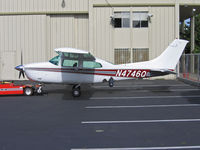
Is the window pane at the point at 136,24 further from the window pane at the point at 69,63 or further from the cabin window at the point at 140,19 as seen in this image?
the window pane at the point at 69,63

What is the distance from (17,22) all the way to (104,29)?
672cm

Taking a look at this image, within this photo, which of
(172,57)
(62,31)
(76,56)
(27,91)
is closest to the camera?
(76,56)

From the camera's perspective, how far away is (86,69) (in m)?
12.3

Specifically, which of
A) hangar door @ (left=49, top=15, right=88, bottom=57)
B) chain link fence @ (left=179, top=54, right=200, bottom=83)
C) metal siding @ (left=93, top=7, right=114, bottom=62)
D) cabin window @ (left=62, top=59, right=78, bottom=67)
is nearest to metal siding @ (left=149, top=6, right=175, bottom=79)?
chain link fence @ (left=179, top=54, right=200, bottom=83)

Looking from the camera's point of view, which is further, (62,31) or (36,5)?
(62,31)

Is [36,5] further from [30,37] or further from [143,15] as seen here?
[143,15]

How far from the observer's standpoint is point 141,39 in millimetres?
19703

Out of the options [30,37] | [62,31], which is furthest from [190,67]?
[30,37]

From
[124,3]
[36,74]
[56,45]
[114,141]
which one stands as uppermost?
[124,3]

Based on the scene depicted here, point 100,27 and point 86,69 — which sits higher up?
point 100,27

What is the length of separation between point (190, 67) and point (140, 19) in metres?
5.39

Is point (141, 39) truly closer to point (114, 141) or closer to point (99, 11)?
point (99, 11)

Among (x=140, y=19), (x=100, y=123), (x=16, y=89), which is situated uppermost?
(x=140, y=19)

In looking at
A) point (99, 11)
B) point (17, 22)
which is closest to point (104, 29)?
point (99, 11)
